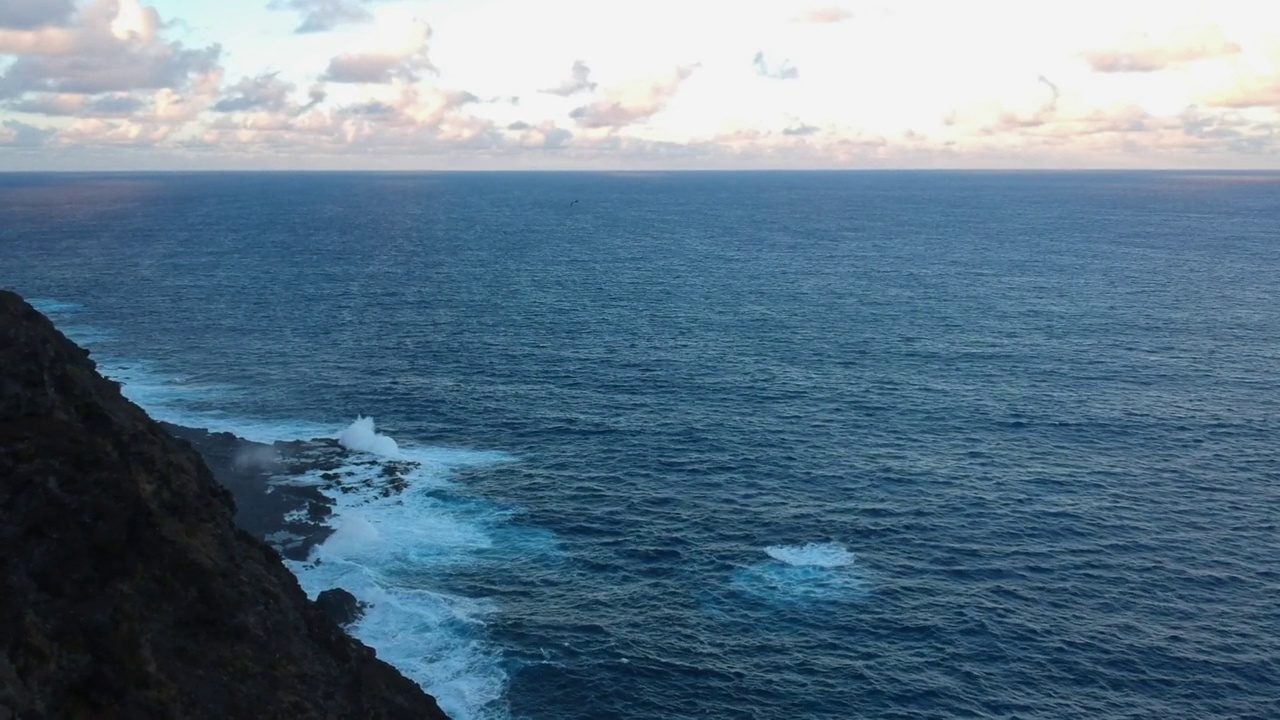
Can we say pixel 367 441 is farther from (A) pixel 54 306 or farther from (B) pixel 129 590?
(A) pixel 54 306

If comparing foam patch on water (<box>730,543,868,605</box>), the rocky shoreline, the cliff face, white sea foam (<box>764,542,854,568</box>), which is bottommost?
foam patch on water (<box>730,543,868,605</box>)

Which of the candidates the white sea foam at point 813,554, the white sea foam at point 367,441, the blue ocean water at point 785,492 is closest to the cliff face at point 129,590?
the blue ocean water at point 785,492

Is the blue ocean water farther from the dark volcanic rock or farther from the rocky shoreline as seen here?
the rocky shoreline

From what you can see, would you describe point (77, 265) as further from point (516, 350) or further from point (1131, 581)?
point (1131, 581)

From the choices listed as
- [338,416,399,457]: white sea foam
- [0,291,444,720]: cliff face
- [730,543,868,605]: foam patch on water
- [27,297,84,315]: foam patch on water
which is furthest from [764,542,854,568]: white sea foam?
[27,297,84,315]: foam patch on water

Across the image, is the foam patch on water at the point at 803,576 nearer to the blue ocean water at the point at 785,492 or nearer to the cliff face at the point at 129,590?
the blue ocean water at the point at 785,492

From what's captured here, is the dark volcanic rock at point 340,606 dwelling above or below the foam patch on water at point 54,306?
below
